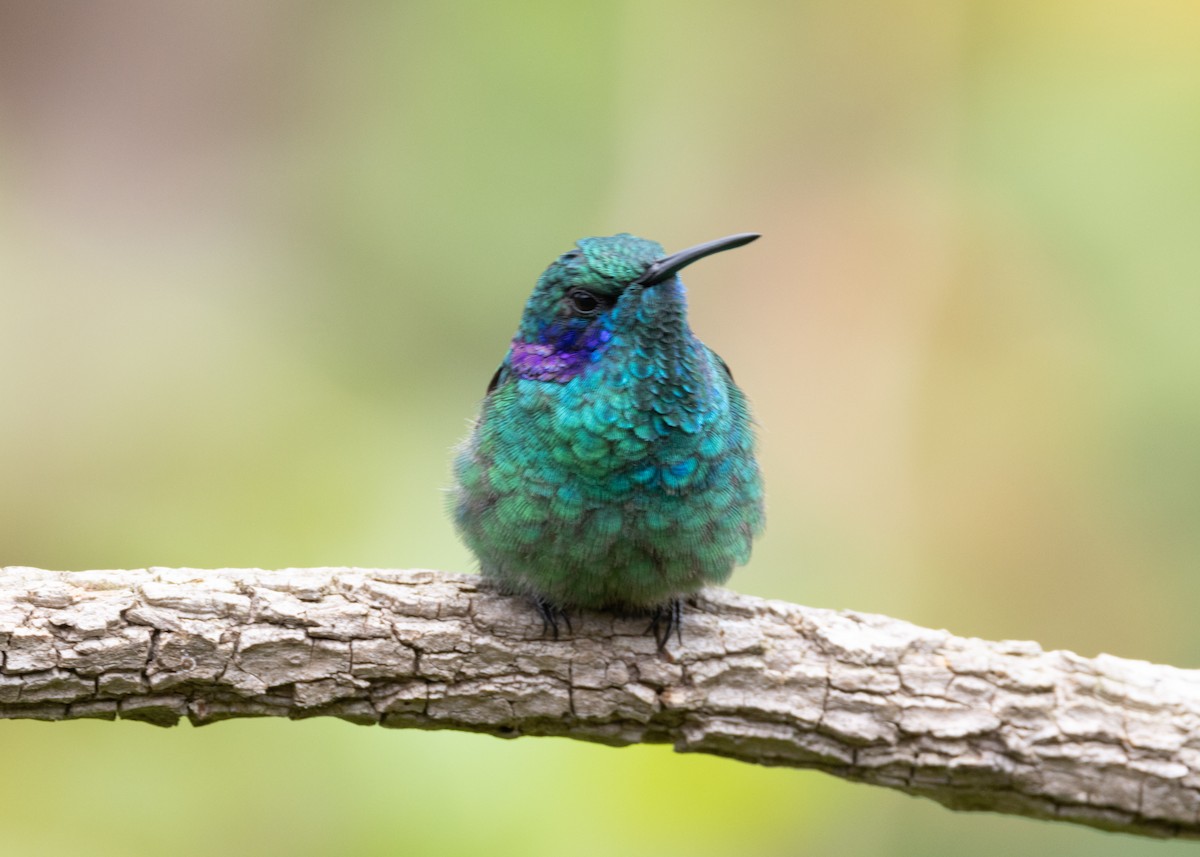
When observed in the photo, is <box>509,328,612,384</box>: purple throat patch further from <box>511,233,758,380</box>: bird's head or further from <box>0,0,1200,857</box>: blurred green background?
<box>0,0,1200,857</box>: blurred green background

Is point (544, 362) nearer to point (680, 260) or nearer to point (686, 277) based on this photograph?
point (680, 260)

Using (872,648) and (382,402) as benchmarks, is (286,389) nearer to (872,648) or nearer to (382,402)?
(382,402)

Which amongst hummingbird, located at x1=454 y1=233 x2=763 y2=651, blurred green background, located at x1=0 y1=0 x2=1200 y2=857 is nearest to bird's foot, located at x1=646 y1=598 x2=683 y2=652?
hummingbird, located at x1=454 y1=233 x2=763 y2=651

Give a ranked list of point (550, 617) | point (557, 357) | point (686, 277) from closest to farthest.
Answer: point (550, 617) → point (557, 357) → point (686, 277)

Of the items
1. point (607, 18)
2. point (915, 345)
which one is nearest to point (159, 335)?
point (607, 18)

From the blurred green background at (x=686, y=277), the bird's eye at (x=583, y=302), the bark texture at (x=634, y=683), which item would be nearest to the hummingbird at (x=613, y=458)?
the bird's eye at (x=583, y=302)

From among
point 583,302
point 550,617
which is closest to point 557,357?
point 583,302
